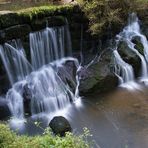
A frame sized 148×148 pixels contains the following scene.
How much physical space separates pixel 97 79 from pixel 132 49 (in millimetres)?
2560

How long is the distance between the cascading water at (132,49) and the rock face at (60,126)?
4.27 m

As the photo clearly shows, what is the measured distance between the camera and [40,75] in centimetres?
1388

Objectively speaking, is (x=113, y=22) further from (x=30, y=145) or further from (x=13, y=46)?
(x=30, y=145)

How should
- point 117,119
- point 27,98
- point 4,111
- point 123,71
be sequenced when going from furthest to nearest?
point 123,71 → point 27,98 → point 4,111 → point 117,119

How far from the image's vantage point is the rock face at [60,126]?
35.9 feet

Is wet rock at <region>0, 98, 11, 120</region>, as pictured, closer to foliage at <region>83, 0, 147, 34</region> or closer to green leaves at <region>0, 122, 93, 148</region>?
foliage at <region>83, 0, 147, 34</region>

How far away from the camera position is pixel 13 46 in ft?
44.0

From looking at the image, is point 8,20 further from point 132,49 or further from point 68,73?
point 132,49

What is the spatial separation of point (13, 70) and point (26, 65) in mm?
620

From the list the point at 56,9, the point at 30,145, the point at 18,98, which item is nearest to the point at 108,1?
the point at 56,9

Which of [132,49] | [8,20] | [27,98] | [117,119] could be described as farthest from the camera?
[132,49]

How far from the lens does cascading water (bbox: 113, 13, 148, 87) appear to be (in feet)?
49.2

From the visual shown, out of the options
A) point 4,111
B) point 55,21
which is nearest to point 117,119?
point 4,111

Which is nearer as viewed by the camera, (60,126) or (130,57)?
(60,126)
